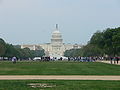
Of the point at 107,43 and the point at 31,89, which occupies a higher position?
the point at 107,43

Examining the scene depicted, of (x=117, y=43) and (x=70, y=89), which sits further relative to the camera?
(x=117, y=43)

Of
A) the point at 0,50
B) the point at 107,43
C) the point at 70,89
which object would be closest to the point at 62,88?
the point at 70,89

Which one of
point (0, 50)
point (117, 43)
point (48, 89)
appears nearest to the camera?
point (48, 89)

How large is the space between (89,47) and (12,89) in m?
135

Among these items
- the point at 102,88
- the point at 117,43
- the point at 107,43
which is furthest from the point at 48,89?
the point at 107,43

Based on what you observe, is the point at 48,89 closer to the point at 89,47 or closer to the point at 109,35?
the point at 109,35

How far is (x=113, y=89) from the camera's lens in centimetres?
1992

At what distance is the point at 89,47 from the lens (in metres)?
153

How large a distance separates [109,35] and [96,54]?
52.2 meters

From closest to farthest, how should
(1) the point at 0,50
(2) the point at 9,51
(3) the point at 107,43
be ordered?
(3) the point at 107,43
(1) the point at 0,50
(2) the point at 9,51

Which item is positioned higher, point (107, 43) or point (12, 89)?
point (107, 43)

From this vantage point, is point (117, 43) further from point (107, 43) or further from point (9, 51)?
point (9, 51)

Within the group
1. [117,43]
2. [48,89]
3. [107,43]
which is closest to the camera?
[48,89]

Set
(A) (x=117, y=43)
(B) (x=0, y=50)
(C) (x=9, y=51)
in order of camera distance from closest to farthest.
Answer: (A) (x=117, y=43) → (B) (x=0, y=50) → (C) (x=9, y=51)
